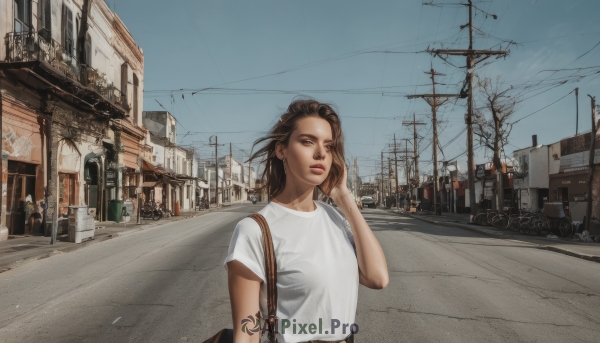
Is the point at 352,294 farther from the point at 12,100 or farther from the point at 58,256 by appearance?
the point at 12,100

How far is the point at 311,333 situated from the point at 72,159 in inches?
916

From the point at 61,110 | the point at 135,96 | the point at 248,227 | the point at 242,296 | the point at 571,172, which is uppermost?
the point at 135,96

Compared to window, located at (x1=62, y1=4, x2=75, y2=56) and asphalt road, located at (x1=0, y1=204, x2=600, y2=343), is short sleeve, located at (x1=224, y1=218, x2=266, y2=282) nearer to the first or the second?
asphalt road, located at (x1=0, y1=204, x2=600, y2=343)

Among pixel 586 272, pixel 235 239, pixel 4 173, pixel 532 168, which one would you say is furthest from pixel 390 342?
pixel 532 168

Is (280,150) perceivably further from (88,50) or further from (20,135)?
(88,50)

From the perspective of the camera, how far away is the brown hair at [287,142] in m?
1.97

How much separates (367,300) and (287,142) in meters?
5.19

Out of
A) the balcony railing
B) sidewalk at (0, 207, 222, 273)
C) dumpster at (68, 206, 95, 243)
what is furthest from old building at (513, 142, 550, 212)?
sidewalk at (0, 207, 222, 273)

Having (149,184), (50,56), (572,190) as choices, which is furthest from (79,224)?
(572,190)

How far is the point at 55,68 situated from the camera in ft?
60.6

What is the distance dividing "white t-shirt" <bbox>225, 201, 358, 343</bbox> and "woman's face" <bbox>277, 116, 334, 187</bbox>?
16 cm

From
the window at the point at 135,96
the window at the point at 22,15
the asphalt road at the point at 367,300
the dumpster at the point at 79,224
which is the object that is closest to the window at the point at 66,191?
the dumpster at the point at 79,224

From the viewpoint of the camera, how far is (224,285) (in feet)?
25.5

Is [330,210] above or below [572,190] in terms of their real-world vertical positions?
below
